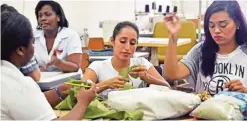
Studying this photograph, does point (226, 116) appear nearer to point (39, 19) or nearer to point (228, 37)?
point (228, 37)

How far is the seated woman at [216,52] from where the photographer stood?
6.33 feet

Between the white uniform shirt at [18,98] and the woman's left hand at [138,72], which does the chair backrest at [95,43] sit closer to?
the woman's left hand at [138,72]

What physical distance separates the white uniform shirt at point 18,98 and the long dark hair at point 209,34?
1.10 m

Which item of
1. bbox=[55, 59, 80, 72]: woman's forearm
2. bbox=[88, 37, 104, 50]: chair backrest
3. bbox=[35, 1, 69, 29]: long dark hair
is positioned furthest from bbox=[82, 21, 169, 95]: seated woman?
bbox=[88, 37, 104, 50]: chair backrest

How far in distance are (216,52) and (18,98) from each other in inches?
49.2

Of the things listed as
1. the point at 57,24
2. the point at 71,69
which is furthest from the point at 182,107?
the point at 57,24

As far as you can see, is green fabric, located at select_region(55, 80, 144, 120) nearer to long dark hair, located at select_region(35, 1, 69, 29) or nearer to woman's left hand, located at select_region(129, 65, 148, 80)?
woman's left hand, located at select_region(129, 65, 148, 80)

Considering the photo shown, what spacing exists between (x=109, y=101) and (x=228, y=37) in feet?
2.68

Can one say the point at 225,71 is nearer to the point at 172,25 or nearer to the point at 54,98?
the point at 172,25

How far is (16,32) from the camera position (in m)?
1.21

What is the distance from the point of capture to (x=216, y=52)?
2.06 metres

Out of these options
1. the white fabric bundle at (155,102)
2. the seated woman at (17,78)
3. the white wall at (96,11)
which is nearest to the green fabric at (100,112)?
the white fabric bundle at (155,102)

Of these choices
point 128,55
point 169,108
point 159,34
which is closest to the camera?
point 169,108

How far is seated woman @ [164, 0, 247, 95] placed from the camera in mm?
1929
